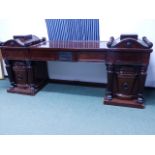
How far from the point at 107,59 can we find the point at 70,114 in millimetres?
815

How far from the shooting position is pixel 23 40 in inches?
106

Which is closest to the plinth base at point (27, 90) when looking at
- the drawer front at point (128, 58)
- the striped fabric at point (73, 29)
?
the striped fabric at point (73, 29)

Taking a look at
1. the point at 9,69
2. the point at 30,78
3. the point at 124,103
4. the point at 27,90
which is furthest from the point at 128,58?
the point at 9,69

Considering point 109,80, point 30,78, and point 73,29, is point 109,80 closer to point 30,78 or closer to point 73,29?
point 73,29

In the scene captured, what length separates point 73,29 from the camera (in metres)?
2.81

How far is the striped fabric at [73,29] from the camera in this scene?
273cm

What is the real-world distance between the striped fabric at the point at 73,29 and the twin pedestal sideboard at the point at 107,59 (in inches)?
5.7

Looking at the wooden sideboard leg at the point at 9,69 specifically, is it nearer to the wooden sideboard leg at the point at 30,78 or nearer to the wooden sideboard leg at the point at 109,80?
the wooden sideboard leg at the point at 30,78

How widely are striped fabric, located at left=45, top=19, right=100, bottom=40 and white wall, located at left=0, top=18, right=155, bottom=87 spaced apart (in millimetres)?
101

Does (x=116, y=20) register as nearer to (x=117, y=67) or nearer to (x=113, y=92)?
(x=117, y=67)

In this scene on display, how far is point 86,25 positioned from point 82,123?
143 cm

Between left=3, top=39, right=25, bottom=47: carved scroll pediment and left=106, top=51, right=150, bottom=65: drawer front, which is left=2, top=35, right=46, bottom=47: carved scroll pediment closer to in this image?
left=3, top=39, right=25, bottom=47: carved scroll pediment

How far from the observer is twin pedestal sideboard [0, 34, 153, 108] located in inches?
85.3

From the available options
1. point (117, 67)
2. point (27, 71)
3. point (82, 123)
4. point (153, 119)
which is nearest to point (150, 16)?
point (117, 67)
